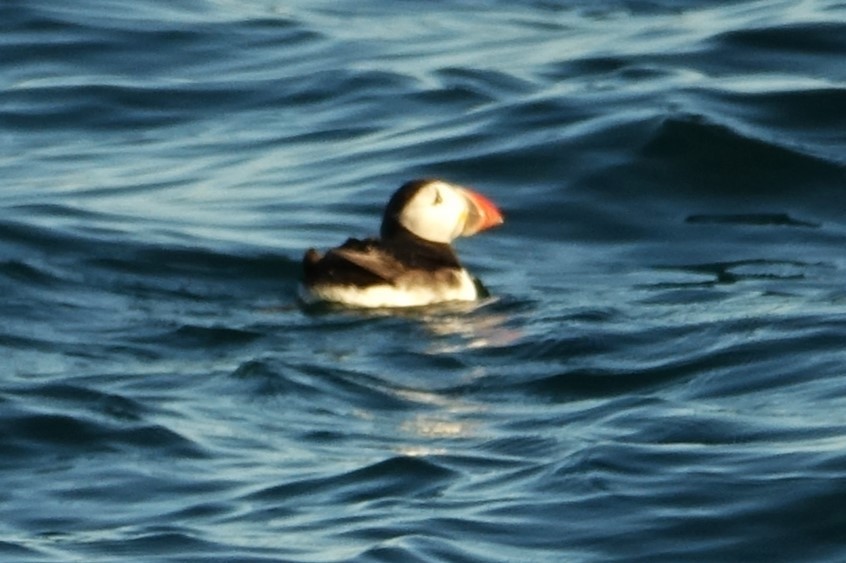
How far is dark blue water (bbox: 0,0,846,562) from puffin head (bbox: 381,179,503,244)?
0.32m

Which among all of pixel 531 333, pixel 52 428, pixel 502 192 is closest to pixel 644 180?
pixel 502 192

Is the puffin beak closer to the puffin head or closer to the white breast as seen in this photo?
the puffin head

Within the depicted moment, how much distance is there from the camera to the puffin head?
40.7 feet

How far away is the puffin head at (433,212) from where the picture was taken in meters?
12.4

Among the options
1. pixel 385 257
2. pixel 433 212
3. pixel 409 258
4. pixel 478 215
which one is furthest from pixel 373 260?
pixel 478 215

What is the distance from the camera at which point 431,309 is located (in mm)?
11477

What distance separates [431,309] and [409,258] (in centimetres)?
31

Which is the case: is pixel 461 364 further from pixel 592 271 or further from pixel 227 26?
pixel 227 26

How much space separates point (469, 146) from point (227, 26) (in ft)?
14.9

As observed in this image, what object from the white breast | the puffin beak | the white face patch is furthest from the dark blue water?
the white face patch

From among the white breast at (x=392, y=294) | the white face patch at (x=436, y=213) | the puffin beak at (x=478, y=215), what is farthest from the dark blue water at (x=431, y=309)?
the white face patch at (x=436, y=213)

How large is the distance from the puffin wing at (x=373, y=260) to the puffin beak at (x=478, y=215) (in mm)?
1070

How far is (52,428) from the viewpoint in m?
8.92

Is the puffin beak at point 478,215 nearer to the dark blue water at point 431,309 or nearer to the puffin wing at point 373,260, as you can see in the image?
the dark blue water at point 431,309
